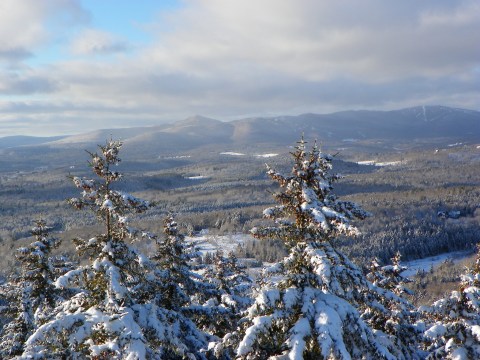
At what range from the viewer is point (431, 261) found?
359ft

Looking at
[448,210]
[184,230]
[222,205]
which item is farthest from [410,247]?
[222,205]

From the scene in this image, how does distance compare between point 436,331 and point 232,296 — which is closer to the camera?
point 436,331

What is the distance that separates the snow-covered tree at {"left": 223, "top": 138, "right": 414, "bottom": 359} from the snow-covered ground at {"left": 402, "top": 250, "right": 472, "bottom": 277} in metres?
99.2

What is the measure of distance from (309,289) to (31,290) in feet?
46.2

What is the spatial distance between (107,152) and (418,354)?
18.6 metres

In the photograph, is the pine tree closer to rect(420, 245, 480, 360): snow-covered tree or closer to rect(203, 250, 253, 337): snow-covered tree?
rect(203, 250, 253, 337): snow-covered tree

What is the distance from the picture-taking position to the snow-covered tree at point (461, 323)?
16.1 m

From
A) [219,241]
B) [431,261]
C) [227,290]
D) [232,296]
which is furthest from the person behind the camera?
[219,241]

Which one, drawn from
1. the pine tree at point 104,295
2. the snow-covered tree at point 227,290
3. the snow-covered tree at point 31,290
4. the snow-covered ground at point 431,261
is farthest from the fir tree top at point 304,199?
the snow-covered ground at point 431,261

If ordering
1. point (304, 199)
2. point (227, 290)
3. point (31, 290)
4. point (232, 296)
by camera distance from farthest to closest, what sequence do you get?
1. point (227, 290)
2. point (232, 296)
3. point (31, 290)
4. point (304, 199)

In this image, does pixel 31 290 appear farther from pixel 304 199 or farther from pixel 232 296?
pixel 304 199

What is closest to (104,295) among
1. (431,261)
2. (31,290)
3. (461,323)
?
(31,290)

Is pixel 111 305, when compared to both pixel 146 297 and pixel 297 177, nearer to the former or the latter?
pixel 146 297

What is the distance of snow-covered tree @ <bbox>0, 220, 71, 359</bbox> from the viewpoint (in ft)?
59.0
